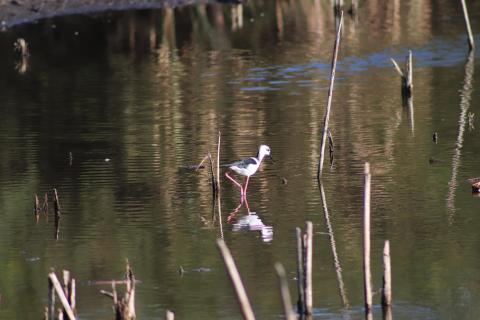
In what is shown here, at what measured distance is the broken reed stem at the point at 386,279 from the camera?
1289 cm

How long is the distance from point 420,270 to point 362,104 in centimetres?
1396

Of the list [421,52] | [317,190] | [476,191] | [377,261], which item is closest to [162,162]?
[317,190]

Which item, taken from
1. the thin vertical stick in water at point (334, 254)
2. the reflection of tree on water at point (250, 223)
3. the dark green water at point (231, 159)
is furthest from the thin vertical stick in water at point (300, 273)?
the reflection of tree on water at point (250, 223)

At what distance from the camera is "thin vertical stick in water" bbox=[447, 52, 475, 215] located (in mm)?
19969

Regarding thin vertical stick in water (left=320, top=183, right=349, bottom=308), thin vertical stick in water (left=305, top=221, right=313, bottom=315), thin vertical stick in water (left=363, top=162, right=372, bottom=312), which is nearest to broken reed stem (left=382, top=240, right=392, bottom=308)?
thin vertical stick in water (left=363, top=162, right=372, bottom=312)

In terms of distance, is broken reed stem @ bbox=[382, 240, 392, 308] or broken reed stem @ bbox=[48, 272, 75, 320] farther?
broken reed stem @ bbox=[382, 240, 392, 308]

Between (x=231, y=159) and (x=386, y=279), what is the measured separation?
1014cm

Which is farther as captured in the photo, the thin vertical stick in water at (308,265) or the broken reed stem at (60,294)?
the thin vertical stick in water at (308,265)

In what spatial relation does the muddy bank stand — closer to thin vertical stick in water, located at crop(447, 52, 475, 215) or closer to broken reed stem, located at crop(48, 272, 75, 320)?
thin vertical stick in water, located at crop(447, 52, 475, 215)

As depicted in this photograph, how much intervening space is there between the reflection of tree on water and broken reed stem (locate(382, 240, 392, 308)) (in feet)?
12.7

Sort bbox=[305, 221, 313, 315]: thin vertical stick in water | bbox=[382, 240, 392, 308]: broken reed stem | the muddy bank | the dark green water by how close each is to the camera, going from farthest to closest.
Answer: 1. the muddy bank
2. the dark green water
3. bbox=[382, 240, 392, 308]: broken reed stem
4. bbox=[305, 221, 313, 315]: thin vertical stick in water

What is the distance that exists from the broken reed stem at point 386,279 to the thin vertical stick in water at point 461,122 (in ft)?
16.2

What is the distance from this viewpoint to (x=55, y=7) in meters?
51.6

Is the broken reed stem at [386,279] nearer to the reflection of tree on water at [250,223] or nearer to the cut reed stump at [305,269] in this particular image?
the cut reed stump at [305,269]
